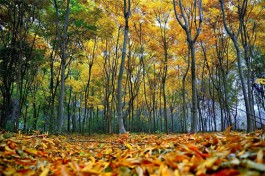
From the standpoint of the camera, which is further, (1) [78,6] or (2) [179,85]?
(2) [179,85]

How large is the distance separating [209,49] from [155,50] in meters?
4.98

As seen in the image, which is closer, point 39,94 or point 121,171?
point 121,171

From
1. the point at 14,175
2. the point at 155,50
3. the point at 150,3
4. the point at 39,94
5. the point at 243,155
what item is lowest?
the point at 14,175

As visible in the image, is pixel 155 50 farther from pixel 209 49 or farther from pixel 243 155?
pixel 243 155

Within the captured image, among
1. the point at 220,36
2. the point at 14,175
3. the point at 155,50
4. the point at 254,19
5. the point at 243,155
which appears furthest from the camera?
the point at 155,50

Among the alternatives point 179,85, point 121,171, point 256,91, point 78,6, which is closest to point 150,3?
point 78,6

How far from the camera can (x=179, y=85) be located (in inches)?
1080

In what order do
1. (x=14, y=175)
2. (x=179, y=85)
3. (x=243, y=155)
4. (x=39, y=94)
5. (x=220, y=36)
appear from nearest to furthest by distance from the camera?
(x=243, y=155) → (x=14, y=175) → (x=220, y=36) → (x=39, y=94) → (x=179, y=85)

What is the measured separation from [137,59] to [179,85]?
705 centimetres

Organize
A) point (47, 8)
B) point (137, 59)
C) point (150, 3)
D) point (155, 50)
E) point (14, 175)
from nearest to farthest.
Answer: point (14, 175) → point (47, 8) → point (150, 3) → point (155, 50) → point (137, 59)

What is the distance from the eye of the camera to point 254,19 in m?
15.1

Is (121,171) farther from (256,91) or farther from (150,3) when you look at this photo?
(256,91)

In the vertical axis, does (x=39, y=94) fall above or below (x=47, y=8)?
below

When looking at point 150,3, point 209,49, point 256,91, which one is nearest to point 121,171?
point 150,3
